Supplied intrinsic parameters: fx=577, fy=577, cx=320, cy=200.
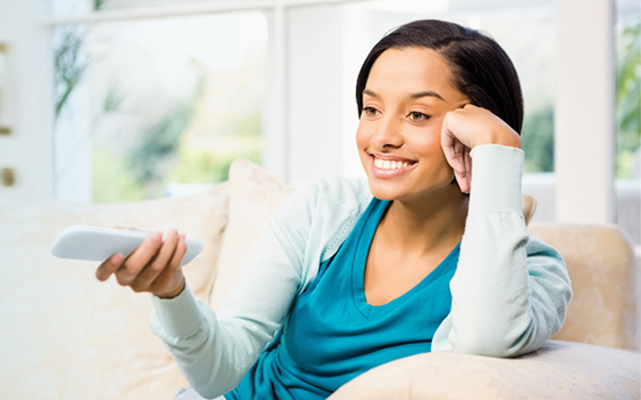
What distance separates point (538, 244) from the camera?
3.35ft

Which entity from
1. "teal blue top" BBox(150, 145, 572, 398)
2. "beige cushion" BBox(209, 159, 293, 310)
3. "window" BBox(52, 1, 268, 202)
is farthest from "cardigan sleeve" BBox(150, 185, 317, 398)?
"window" BBox(52, 1, 268, 202)

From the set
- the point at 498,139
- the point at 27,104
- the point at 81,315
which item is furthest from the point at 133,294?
the point at 27,104

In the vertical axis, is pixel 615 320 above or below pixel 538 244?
below

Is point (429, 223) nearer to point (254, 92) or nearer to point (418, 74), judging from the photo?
point (418, 74)

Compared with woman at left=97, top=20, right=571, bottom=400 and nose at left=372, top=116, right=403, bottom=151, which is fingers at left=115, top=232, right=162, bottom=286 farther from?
nose at left=372, top=116, right=403, bottom=151

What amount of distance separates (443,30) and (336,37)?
1.30 m

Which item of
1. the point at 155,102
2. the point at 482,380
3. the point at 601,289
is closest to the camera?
the point at 482,380

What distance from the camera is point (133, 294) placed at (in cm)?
137

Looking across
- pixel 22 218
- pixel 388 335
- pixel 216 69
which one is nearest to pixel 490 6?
pixel 216 69

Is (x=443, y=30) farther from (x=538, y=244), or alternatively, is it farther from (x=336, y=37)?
(x=336, y=37)

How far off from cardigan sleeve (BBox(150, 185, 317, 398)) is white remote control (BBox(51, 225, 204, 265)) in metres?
0.15

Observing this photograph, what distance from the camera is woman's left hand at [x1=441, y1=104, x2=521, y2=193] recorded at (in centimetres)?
89

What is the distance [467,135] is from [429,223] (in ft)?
0.81

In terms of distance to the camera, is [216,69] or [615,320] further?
[216,69]
